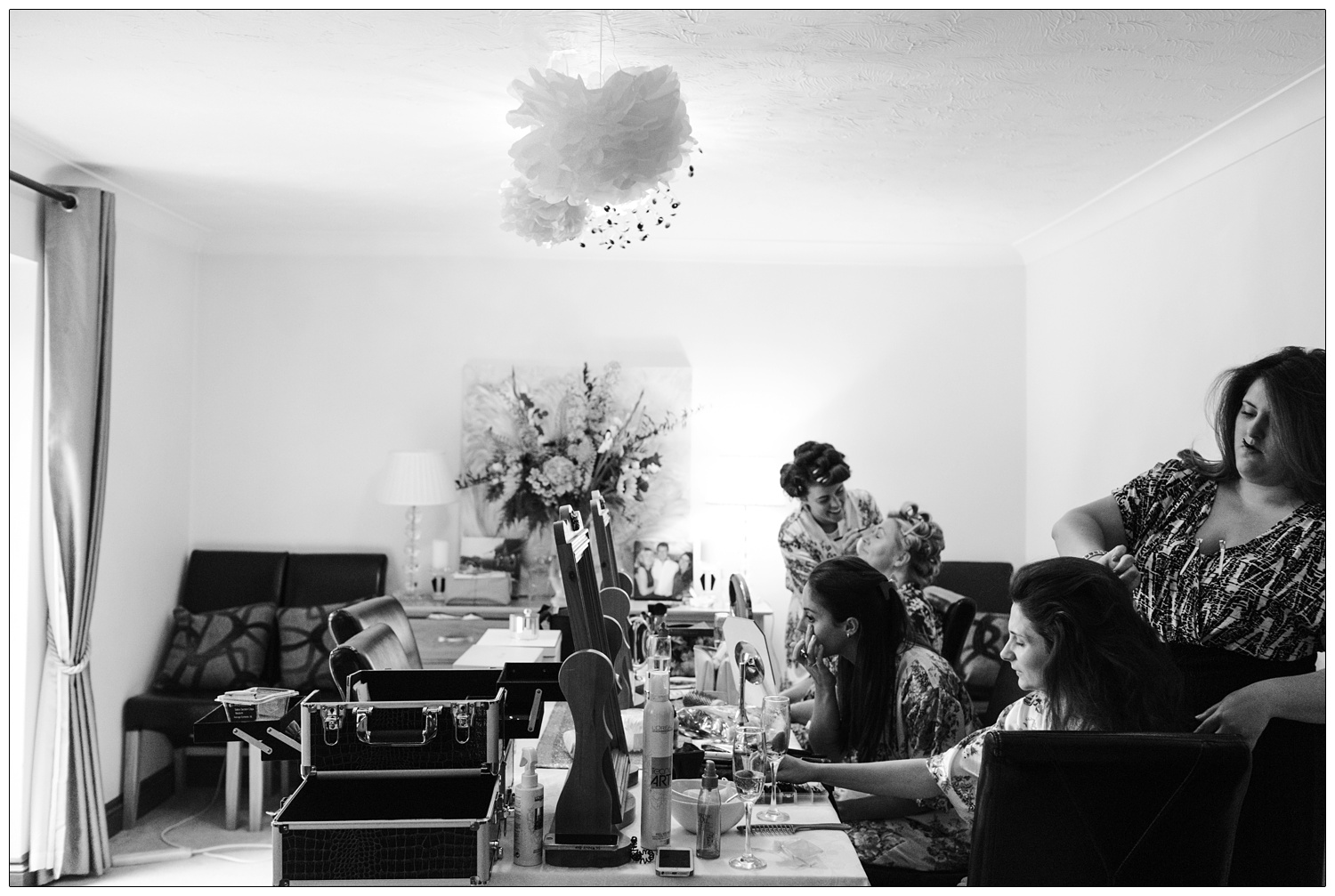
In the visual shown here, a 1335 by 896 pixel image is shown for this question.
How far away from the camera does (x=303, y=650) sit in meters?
4.72

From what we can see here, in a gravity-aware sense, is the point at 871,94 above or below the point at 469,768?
above

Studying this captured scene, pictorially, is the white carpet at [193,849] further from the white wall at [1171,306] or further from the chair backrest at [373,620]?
the white wall at [1171,306]

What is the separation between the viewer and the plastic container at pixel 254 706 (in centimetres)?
189

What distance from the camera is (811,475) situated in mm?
3914

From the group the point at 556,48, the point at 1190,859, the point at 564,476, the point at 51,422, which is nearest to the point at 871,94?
the point at 556,48

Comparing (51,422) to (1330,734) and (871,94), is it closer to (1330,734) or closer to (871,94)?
(871,94)

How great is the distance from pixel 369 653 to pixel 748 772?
60.1 inches

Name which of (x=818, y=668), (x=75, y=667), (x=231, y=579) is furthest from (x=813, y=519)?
(x=231, y=579)

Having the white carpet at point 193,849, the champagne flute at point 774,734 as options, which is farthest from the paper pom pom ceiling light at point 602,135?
the white carpet at point 193,849

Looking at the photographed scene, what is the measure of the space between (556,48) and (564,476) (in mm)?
2779

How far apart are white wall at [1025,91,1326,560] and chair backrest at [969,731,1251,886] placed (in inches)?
74.0

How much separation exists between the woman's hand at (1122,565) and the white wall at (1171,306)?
4.29 feet

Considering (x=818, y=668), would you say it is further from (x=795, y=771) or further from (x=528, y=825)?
(x=528, y=825)

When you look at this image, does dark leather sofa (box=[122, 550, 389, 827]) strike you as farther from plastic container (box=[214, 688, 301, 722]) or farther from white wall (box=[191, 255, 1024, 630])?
plastic container (box=[214, 688, 301, 722])
